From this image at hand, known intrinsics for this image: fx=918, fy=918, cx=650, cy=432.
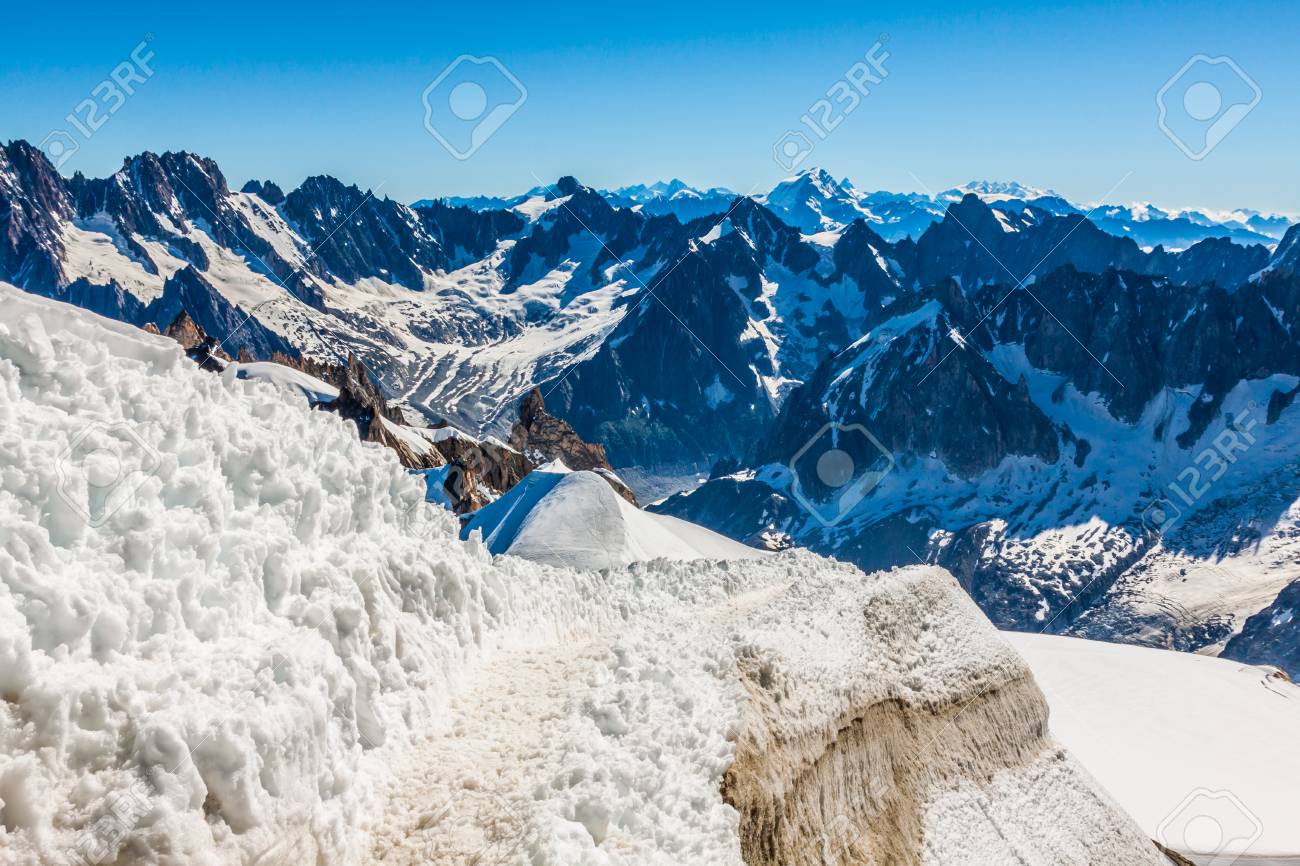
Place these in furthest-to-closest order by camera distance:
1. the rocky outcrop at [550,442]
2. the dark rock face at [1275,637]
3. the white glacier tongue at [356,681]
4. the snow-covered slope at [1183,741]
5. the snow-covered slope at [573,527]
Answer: the rocky outcrop at [550,442], the dark rock face at [1275,637], the snow-covered slope at [573,527], the snow-covered slope at [1183,741], the white glacier tongue at [356,681]

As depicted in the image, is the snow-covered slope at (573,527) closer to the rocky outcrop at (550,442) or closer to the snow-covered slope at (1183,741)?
the snow-covered slope at (1183,741)

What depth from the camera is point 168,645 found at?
909 centimetres

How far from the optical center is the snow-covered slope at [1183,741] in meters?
40.3

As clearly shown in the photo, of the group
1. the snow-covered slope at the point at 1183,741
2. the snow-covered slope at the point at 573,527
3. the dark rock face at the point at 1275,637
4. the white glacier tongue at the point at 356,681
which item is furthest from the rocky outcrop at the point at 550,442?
the white glacier tongue at the point at 356,681

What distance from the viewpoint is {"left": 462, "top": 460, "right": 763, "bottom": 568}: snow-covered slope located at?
139 ft

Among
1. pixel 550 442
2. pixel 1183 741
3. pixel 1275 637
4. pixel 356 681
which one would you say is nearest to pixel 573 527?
pixel 1183 741

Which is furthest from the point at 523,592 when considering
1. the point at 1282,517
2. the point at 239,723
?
the point at 1282,517

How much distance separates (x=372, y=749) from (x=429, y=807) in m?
0.98

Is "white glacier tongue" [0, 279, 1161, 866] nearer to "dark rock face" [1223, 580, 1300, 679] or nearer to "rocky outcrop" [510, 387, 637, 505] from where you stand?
"rocky outcrop" [510, 387, 637, 505]

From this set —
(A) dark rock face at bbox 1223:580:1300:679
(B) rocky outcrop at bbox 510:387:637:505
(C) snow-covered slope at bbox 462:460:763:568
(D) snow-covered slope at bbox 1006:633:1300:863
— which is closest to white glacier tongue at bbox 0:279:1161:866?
(C) snow-covered slope at bbox 462:460:763:568

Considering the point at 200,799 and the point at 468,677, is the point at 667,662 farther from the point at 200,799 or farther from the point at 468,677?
the point at 200,799

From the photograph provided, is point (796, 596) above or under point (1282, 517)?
above

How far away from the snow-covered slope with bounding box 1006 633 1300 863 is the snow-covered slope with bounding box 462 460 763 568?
18.6 m

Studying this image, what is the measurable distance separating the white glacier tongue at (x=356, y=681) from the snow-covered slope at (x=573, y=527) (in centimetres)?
2162
